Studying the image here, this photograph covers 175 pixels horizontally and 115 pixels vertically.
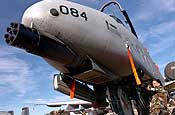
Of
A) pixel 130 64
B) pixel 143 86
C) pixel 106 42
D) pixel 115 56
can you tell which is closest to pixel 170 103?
pixel 143 86

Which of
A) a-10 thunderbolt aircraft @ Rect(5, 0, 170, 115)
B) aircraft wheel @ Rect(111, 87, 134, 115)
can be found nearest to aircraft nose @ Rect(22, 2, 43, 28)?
a-10 thunderbolt aircraft @ Rect(5, 0, 170, 115)

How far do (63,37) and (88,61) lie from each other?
3.32ft

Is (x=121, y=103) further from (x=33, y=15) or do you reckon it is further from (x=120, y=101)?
(x=33, y=15)

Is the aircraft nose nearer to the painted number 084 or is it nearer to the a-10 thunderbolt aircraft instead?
the a-10 thunderbolt aircraft

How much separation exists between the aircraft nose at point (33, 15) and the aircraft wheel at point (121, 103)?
11.4 ft

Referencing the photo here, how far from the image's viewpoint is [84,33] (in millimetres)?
6438

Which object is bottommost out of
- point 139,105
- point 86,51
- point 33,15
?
point 139,105

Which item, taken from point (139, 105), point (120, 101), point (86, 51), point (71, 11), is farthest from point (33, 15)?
point (139, 105)

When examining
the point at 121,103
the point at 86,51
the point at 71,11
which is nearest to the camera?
the point at 71,11

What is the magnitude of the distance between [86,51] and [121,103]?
2.48 metres

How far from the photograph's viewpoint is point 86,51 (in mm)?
6684

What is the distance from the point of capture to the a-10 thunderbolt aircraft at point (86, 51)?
6152 mm

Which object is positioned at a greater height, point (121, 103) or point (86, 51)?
point (86, 51)

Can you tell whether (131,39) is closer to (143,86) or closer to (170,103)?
(143,86)
